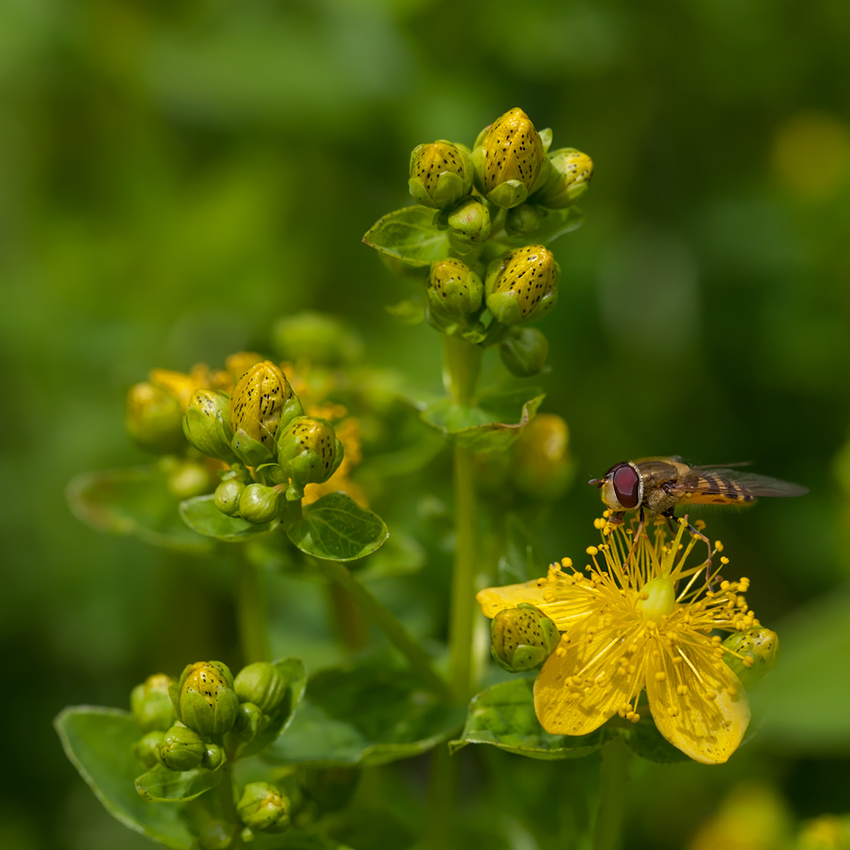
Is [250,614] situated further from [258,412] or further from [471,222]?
[471,222]

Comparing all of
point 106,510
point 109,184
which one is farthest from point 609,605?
point 109,184

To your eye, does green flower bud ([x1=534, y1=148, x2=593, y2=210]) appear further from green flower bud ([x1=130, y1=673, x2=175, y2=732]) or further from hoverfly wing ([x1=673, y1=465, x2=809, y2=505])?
green flower bud ([x1=130, y1=673, x2=175, y2=732])

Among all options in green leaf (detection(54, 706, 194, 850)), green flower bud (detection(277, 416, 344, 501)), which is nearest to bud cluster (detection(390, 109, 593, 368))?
green flower bud (detection(277, 416, 344, 501))

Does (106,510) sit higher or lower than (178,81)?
lower

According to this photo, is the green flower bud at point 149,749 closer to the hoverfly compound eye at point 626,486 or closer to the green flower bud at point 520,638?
the green flower bud at point 520,638

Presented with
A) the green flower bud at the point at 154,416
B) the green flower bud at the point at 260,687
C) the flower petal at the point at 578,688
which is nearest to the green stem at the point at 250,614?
the green flower bud at the point at 154,416

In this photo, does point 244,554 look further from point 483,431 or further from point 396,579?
point 396,579

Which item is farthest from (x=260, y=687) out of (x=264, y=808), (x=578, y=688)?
(x=578, y=688)
